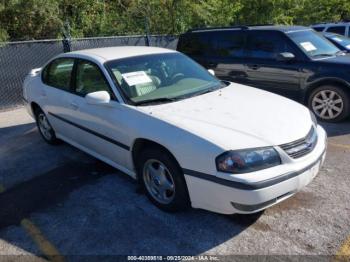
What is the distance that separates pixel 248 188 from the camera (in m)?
2.87

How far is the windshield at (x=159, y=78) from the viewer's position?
12.9 ft

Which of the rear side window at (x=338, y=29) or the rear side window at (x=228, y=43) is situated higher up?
the rear side window at (x=228, y=43)

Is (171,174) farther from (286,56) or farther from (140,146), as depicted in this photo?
(286,56)

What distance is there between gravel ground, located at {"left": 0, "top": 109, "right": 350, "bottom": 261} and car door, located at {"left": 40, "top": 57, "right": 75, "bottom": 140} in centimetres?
72

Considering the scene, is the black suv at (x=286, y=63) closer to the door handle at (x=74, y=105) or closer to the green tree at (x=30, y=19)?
the door handle at (x=74, y=105)

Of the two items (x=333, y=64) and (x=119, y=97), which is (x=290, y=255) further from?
(x=333, y=64)

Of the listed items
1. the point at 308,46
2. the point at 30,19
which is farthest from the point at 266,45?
the point at 30,19

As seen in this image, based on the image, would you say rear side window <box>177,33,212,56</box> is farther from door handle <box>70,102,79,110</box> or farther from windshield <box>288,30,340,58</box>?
door handle <box>70,102,79,110</box>

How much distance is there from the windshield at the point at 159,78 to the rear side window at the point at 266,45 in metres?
2.59

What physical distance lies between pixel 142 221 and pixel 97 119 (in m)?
1.31

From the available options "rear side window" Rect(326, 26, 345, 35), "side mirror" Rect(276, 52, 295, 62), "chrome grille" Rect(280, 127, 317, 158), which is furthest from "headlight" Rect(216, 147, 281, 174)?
"rear side window" Rect(326, 26, 345, 35)

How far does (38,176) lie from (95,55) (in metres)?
1.76

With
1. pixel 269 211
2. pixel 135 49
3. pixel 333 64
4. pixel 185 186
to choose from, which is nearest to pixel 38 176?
pixel 135 49

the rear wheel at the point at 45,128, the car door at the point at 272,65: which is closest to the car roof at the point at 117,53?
the rear wheel at the point at 45,128
